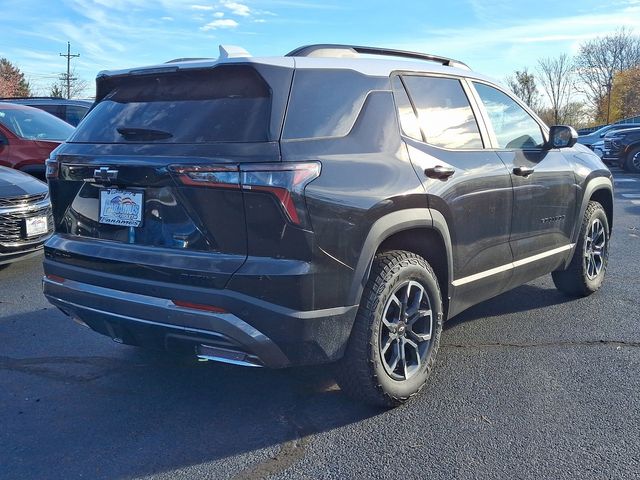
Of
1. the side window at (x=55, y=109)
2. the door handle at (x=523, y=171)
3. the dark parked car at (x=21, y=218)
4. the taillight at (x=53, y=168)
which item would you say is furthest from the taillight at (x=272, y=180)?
the side window at (x=55, y=109)

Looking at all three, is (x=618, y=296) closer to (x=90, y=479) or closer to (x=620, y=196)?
(x=90, y=479)

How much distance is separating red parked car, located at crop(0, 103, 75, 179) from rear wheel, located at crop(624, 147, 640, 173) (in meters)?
16.0

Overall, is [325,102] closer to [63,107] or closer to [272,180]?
[272,180]

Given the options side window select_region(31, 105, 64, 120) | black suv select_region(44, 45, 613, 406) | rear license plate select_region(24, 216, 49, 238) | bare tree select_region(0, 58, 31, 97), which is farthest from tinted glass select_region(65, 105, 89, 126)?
bare tree select_region(0, 58, 31, 97)

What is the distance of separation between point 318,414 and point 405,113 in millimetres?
1732

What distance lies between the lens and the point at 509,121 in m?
4.64

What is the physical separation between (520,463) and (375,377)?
0.79 metres

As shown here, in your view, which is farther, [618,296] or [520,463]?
[618,296]

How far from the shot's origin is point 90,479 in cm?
285

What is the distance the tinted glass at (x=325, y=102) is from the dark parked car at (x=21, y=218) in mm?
4150

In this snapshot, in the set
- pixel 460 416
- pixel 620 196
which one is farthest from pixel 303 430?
pixel 620 196

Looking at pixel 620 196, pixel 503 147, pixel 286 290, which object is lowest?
pixel 620 196

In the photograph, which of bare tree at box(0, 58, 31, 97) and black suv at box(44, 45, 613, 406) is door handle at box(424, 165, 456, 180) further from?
bare tree at box(0, 58, 31, 97)

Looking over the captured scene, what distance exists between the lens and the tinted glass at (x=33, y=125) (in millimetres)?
9172
